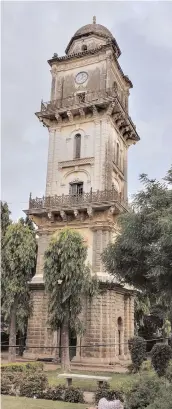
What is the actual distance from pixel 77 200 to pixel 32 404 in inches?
722

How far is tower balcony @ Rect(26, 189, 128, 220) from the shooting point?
2775 centimetres

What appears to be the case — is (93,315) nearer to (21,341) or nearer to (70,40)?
(21,341)

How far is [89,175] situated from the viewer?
30.3 metres

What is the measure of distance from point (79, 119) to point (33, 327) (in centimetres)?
1622

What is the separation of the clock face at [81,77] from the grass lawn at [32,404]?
87.4ft

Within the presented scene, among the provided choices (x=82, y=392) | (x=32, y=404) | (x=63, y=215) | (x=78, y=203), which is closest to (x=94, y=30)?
(x=78, y=203)

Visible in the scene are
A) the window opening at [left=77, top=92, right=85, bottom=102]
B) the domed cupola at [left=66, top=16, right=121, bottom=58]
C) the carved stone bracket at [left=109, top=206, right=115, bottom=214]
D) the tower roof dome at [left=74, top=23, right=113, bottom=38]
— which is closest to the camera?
the carved stone bracket at [left=109, top=206, right=115, bottom=214]

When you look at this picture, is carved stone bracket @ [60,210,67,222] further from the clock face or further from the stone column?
the clock face

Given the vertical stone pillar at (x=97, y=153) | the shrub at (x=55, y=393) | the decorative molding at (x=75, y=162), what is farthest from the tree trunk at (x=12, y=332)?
the decorative molding at (x=75, y=162)

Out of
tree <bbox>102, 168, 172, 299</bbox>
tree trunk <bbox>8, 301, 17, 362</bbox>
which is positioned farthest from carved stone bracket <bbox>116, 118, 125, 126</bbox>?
tree <bbox>102, 168, 172, 299</bbox>

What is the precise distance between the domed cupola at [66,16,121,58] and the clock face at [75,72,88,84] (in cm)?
263

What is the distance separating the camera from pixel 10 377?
595 inches

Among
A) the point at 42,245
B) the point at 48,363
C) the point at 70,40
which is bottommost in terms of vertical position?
the point at 48,363

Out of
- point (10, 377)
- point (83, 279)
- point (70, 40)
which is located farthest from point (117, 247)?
point (70, 40)
